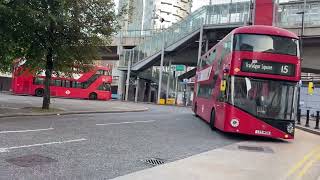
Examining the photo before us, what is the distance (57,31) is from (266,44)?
11083 mm

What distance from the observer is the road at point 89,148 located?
27.8 feet

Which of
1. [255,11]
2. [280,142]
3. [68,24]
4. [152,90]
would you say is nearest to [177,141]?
[280,142]

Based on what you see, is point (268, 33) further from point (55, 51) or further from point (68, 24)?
point (55, 51)

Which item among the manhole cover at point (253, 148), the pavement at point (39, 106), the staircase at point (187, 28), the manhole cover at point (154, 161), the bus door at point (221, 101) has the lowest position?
the manhole cover at point (253, 148)

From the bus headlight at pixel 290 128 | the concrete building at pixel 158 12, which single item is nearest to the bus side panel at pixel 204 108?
the bus headlight at pixel 290 128

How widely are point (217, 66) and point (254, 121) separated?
4.26 metres

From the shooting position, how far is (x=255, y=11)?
99.5 ft

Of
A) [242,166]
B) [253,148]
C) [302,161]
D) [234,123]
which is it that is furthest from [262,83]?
[242,166]

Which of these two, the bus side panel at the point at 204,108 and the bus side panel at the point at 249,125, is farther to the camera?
the bus side panel at the point at 204,108

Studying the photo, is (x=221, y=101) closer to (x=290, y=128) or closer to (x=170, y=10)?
(x=290, y=128)

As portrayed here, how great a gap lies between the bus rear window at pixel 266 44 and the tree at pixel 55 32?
27.5 feet

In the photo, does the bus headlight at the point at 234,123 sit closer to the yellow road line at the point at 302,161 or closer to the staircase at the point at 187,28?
the yellow road line at the point at 302,161

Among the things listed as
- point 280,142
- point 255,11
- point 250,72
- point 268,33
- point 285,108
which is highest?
point 255,11

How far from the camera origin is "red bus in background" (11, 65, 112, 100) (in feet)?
157
